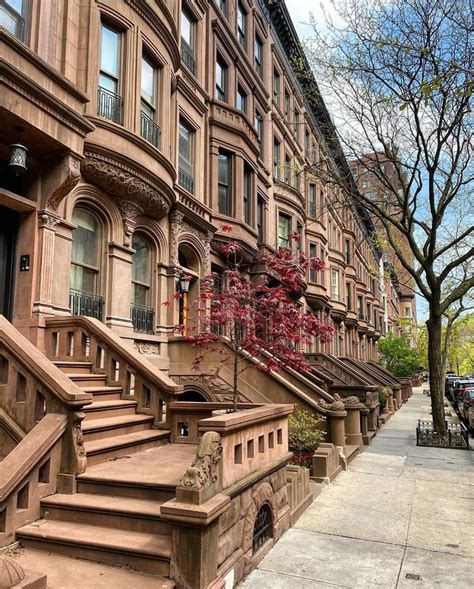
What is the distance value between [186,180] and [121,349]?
7736 millimetres

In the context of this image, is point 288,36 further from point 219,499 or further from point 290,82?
point 219,499

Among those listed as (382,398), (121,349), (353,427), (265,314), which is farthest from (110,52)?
(382,398)

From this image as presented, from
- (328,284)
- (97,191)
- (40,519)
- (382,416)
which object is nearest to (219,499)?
(40,519)

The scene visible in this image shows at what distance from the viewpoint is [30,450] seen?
4879 mm

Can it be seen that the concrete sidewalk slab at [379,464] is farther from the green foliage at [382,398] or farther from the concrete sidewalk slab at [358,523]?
the green foliage at [382,398]

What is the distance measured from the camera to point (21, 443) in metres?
4.99

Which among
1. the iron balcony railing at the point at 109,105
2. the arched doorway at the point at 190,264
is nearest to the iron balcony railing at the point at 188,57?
the iron balcony railing at the point at 109,105

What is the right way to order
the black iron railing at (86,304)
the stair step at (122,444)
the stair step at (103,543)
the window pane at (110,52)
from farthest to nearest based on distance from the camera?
the window pane at (110,52) < the black iron railing at (86,304) < the stair step at (122,444) < the stair step at (103,543)

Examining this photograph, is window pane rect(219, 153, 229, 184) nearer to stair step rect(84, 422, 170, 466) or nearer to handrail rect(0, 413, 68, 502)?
stair step rect(84, 422, 170, 466)

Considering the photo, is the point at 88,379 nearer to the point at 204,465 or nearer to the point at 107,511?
the point at 107,511

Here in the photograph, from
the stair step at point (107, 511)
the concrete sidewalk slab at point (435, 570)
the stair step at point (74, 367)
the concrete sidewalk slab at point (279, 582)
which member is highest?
the stair step at point (74, 367)

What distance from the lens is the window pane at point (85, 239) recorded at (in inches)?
392

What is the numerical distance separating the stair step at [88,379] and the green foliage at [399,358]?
3730 centimetres

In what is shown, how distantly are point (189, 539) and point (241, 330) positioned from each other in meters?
4.67
